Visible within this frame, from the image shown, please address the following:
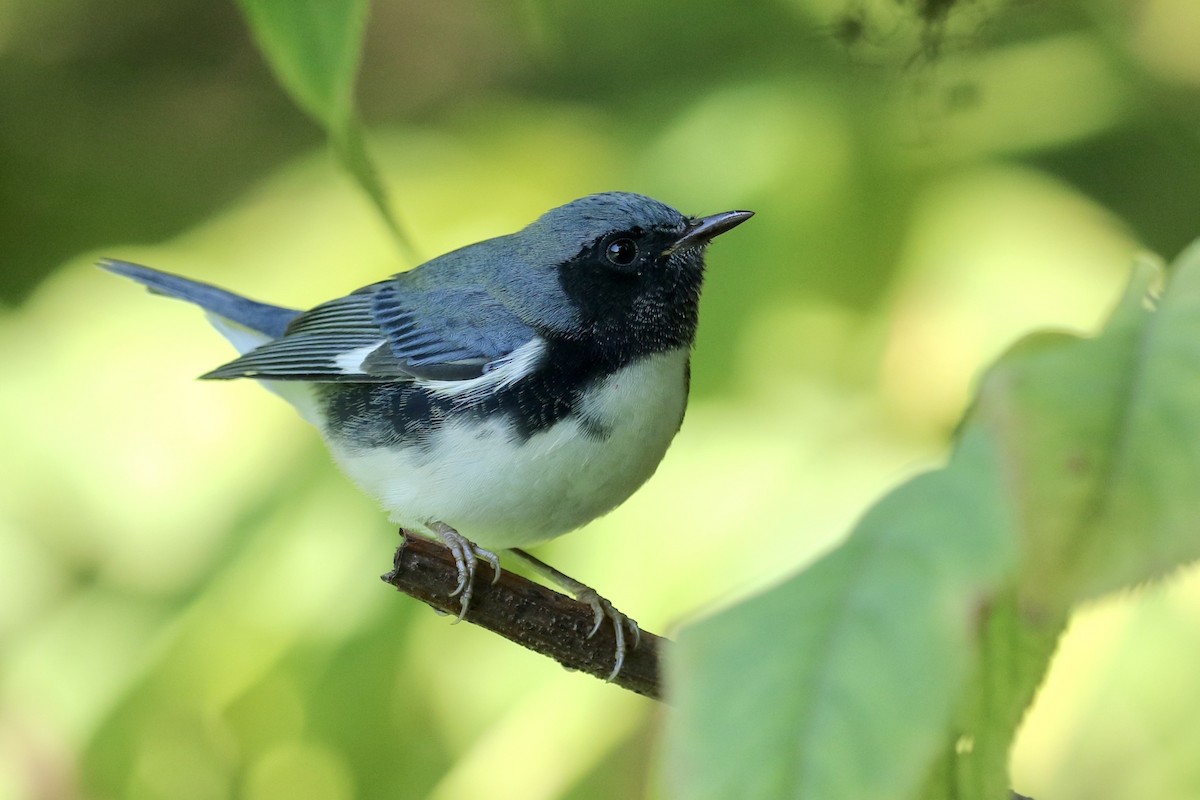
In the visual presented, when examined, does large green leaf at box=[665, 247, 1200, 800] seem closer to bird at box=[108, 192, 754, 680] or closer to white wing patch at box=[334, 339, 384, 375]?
bird at box=[108, 192, 754, 680]

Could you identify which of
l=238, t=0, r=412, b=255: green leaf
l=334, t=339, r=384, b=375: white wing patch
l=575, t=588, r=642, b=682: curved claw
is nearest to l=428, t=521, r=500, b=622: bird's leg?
l=575, t=588, r=642, b=682: curved claw

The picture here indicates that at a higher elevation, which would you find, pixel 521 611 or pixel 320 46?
pixel 320 46

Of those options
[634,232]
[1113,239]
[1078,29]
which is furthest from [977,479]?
[1078,29]

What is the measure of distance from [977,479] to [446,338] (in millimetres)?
1189

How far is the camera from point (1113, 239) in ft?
6.88

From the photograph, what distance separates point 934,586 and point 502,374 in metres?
1.03

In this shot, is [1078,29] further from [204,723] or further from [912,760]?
[912,760]

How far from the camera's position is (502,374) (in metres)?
1.40

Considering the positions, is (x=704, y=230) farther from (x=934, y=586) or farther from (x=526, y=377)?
(x=934, y=586)

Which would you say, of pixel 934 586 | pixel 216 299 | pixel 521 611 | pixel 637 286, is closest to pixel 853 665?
pixel 934 586

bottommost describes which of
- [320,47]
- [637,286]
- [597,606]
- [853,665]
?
[597,606]

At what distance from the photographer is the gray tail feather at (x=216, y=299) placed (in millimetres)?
2031

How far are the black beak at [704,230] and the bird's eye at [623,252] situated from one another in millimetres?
39

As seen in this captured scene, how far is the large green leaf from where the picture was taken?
1.24ft
